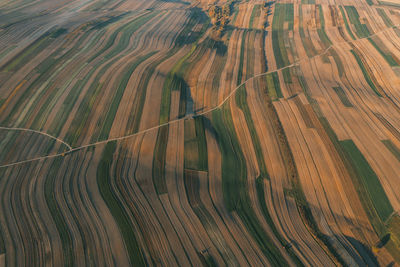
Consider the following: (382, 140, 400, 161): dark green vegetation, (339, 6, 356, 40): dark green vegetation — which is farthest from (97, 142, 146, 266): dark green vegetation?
(339, 6, 356, 40): dark green vegetation

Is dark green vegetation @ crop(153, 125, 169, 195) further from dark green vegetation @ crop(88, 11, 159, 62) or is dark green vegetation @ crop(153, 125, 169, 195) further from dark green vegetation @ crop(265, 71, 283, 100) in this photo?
dark green vegetation @ crop(88, 11, 159, 62)

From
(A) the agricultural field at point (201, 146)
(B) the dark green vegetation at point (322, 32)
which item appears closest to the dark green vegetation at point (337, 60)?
(A) the agricultural field at point (201, 146)

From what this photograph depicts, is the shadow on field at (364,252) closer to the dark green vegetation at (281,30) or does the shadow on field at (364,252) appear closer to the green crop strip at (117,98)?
the green crop strip at (117,98)

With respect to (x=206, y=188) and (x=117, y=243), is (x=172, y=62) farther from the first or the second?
(x=117, y=243)

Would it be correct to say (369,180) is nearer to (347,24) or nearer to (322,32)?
(322,32)

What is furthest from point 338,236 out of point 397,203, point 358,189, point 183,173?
point 183,173

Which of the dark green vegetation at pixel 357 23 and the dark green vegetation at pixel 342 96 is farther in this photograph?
the dark green vegetation at pixel 357 23

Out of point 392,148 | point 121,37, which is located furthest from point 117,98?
point 392,148
